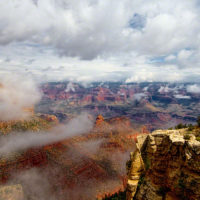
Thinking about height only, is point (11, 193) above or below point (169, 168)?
below

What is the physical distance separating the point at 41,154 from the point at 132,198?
109545 mm

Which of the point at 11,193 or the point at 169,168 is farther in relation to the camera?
the point at 11,193

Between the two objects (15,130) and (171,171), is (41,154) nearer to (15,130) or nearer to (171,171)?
(15,130)

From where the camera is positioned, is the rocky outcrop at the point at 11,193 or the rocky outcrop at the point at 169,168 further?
the rocky outcrop at the point at 11,193

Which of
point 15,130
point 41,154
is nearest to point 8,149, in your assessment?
point 41,154

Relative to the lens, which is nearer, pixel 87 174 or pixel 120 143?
pixel 87 174

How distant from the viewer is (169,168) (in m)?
24.2

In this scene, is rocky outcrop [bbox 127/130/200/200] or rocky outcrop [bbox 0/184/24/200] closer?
rocky outcrop [bbox 127/130/200/200]

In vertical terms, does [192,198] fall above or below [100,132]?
above

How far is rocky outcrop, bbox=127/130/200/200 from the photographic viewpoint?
2017 centimetres

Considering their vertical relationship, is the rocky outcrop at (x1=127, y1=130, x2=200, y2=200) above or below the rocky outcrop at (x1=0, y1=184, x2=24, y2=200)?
above

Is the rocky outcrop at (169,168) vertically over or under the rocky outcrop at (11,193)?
over

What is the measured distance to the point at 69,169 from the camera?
110 metres

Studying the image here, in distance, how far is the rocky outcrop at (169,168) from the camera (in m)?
20.2
